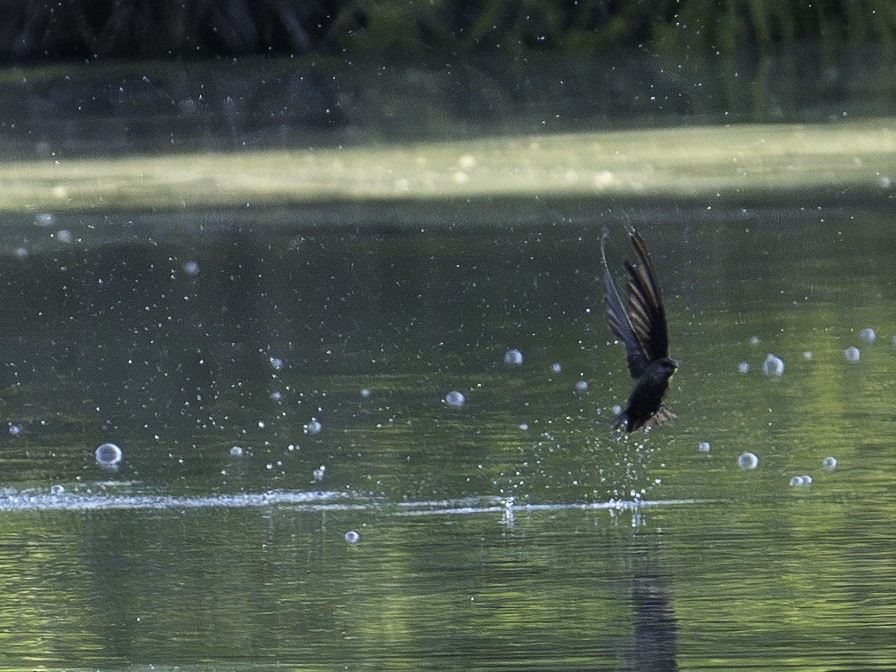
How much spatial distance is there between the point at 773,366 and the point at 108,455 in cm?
266

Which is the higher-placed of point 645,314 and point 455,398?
point 455,398

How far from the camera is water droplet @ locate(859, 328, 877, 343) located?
361 inches

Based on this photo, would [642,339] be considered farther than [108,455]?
No

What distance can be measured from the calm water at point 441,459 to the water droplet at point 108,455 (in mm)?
64

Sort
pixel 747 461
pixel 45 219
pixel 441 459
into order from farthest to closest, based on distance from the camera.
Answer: pixel 45 219, pixel 441 459, pixel 747 461

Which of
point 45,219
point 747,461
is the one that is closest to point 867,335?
point 747,461

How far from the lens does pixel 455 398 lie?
824 centimetres

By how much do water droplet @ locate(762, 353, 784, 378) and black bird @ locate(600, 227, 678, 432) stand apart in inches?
107

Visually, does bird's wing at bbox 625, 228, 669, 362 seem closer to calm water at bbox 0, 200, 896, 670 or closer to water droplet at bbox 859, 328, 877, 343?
calm water at bbox 0, 200, 896, 670

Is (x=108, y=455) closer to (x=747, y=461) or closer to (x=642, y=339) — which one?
(x=747, y=461)

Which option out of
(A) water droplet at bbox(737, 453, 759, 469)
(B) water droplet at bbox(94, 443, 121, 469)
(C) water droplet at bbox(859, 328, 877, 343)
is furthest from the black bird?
(C) water droplet at bbox(859, 328, 877, 343)

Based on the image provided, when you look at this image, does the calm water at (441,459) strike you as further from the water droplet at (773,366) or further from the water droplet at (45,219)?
the water droplet at (45,219)

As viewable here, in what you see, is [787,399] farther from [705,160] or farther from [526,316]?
[705,160]

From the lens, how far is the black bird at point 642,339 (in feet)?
18.7
